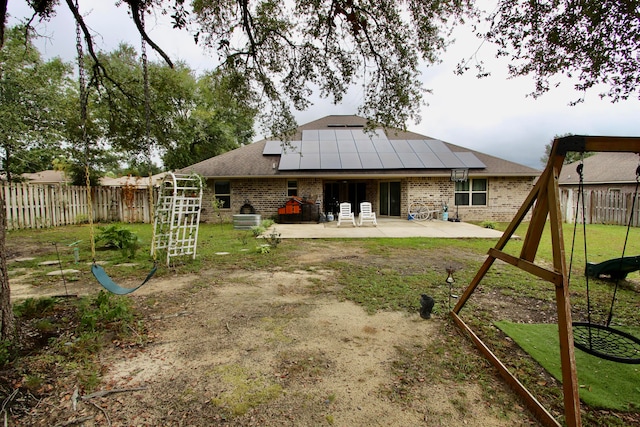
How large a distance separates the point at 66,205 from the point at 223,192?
6.18m

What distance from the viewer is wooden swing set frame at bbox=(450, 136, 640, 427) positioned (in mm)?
1762

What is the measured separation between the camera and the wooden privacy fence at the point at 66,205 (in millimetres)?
10750

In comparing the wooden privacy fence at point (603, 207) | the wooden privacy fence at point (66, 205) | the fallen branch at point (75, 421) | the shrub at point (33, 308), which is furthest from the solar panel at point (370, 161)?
the fallen branch at point (75, 421)

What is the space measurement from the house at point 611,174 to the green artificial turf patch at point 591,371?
1686 cm

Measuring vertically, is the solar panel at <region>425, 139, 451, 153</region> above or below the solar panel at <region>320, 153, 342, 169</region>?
above

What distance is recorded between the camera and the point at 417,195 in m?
14.5

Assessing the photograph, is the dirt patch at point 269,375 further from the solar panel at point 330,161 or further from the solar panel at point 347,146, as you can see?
the solar panel at point 347,146

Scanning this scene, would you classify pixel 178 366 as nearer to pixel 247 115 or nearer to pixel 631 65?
pixel 247 115

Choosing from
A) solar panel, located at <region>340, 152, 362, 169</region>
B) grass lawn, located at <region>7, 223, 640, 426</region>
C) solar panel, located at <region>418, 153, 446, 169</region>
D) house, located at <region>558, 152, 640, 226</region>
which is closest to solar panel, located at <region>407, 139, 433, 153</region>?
solar panel, located at <region>418, 153, 446, 169</region>

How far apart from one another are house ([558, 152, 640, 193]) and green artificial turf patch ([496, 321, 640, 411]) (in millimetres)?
16862

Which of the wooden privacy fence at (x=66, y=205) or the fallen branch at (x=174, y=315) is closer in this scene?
the fallen branch at (x=174, y=315)

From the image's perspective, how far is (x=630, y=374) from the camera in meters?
2.49

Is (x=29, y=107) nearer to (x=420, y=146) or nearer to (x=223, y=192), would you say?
(x=223, y=192)

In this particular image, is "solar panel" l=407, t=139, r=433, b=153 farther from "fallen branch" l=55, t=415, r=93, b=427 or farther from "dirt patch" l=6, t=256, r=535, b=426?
"fallen branch" l=55, t=415, r=93, b=427
